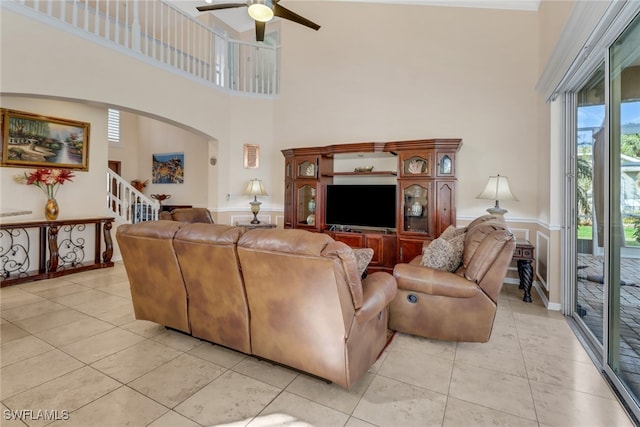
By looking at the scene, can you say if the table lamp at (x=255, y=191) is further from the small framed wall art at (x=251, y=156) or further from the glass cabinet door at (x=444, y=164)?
the glass cabinet door at (x=444, y=164)

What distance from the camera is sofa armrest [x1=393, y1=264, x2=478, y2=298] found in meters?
2.35

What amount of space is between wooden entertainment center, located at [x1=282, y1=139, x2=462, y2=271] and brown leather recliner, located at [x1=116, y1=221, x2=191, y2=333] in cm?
283

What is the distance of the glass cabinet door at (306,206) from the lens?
529cm

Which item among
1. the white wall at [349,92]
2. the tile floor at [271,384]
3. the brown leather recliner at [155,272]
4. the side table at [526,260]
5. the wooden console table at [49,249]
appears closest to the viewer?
the tile floor at [271,384]

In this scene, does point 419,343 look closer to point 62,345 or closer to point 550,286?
point 550,286

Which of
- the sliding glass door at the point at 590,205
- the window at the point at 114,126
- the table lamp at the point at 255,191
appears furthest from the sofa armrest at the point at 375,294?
the window at the point at 114,126

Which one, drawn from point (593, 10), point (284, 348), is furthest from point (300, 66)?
point (284, 348)

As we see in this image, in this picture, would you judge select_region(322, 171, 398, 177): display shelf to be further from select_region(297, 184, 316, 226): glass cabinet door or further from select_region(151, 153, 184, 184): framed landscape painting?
select_region(151, 153, 184, 184): framed landscape painting

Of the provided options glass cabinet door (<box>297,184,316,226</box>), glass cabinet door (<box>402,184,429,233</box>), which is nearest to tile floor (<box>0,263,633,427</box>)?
glass cabinet door (<box>402,184,429,233</box>)

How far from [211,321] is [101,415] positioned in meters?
0.79

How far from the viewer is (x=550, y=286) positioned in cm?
334

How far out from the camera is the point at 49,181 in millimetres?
4320

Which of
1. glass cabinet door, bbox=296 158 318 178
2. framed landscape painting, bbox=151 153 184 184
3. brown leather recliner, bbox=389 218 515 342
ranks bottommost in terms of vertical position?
brown leather recliner, bbox=389 218 515 342

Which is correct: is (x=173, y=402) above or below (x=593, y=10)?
below
